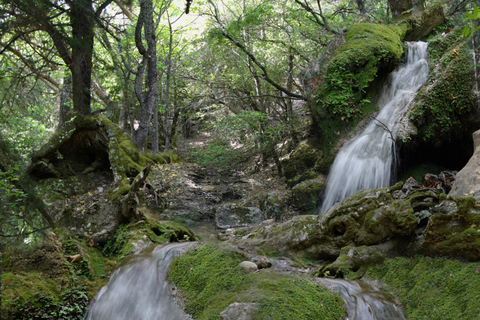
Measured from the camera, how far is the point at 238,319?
97.7 inches

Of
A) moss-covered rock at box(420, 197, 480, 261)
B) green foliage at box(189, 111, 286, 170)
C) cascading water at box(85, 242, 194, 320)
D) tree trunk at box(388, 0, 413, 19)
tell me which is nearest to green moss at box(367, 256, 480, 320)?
moss-covered rock at box(420, 197, 480, 261)

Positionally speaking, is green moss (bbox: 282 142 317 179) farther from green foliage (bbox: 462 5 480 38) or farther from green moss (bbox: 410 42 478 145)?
green foliage (bbox: 462 5 480 38)

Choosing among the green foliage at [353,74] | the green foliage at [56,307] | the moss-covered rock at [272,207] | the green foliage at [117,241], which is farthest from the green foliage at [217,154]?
the green foliage at [56,307]

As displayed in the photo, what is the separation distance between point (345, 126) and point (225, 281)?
7.85 metres

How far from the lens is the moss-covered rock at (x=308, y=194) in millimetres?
9156

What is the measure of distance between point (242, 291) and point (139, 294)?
1.58 meters

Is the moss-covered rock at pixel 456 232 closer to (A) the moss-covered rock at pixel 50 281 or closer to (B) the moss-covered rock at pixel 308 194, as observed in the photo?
(A) the moss-covered rock at pixel 50 281

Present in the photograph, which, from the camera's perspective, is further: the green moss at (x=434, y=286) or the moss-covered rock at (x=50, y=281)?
the moss-covered rock at (x=50, y=281)

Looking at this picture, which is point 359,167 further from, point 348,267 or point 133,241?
point 133,241

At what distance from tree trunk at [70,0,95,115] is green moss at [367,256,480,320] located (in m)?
7.95

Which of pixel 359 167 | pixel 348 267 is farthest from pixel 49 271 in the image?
pixel 359 167

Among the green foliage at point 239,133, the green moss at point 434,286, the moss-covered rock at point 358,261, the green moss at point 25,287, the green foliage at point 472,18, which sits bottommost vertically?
the green moss at point 434,286

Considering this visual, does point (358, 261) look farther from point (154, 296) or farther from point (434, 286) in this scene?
point (154, 296)

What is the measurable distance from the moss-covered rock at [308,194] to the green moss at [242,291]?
556 cm
